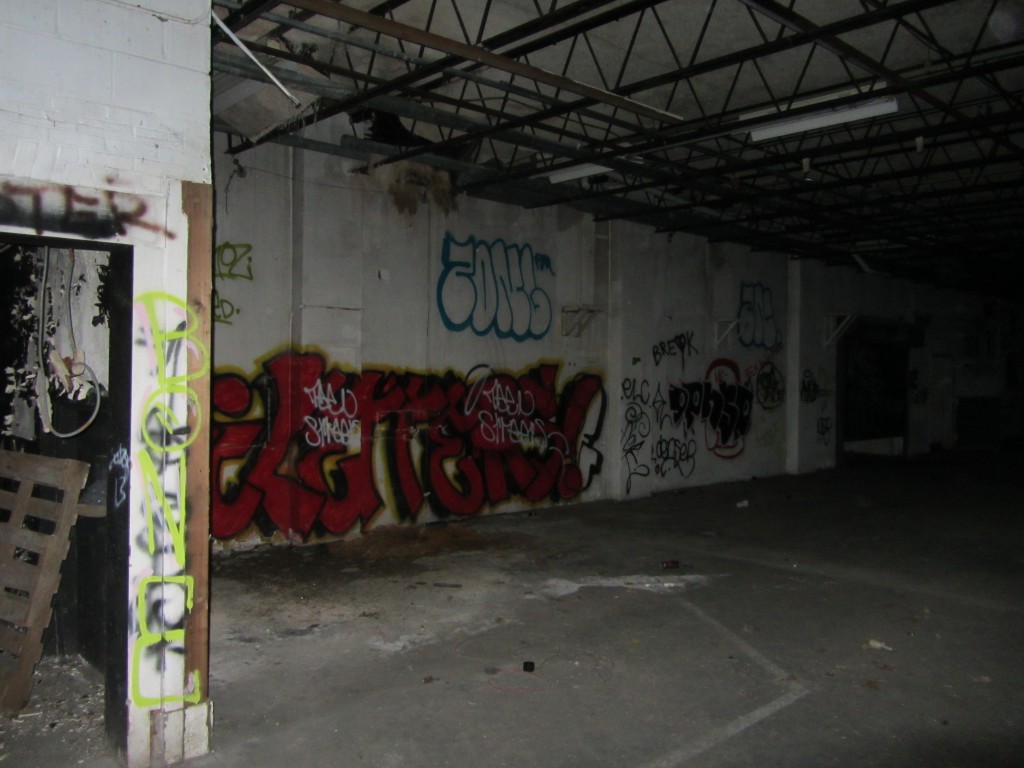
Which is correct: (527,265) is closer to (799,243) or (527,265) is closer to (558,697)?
(799,243)

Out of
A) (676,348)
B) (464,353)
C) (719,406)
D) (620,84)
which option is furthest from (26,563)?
(719,406)

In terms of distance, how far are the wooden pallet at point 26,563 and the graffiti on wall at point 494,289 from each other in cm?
557

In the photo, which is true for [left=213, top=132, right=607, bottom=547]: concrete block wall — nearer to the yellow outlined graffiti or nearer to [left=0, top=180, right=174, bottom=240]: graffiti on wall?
the yellow outlined graffiti

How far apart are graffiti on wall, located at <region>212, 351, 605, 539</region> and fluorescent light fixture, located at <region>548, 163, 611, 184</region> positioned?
2567 millimetres

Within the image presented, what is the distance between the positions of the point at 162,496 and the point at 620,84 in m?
6.36

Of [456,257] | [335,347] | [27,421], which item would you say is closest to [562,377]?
[456,257]

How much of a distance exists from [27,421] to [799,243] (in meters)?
11.8

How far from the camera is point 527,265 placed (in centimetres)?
1055

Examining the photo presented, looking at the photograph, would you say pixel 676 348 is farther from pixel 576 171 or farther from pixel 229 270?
pixel 229 270

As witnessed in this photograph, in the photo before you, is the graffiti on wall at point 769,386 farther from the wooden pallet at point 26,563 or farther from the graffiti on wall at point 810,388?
the wooden pallet at point 26,563

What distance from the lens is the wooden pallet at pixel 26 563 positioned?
14.1 ft

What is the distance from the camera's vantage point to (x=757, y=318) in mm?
14344

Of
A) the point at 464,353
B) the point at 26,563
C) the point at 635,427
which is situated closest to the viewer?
the point at 26,563

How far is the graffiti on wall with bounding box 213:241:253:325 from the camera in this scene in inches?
306
